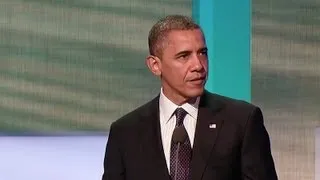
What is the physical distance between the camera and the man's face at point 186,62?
172cm

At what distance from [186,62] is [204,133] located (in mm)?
198

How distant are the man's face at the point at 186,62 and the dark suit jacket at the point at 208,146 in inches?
4.1

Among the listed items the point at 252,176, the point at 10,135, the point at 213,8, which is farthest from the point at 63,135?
the point at 252,176

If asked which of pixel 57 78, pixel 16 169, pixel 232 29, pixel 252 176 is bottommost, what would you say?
pixel 16 169

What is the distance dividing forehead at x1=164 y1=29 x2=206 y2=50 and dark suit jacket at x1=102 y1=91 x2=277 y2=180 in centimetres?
18

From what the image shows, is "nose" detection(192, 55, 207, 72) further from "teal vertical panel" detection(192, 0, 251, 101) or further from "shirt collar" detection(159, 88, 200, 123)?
"teal vertical panel" detection(192, 0, 251, 101)

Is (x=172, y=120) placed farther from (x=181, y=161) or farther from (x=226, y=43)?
(x=226, y=43)

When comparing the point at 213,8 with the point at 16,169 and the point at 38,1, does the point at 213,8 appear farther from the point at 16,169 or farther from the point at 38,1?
the point at 16,169

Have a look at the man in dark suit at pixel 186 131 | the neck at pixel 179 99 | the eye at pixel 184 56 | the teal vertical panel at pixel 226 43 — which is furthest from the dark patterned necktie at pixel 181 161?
the teal vertical panel at pixel 226 43

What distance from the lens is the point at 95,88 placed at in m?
2.65

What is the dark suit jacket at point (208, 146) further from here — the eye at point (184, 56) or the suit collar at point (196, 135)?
the eye at point (184, 56)

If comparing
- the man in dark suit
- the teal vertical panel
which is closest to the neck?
the man in dark suit

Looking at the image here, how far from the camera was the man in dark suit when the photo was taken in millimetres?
1712

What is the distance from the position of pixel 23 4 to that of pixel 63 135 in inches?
21.4
